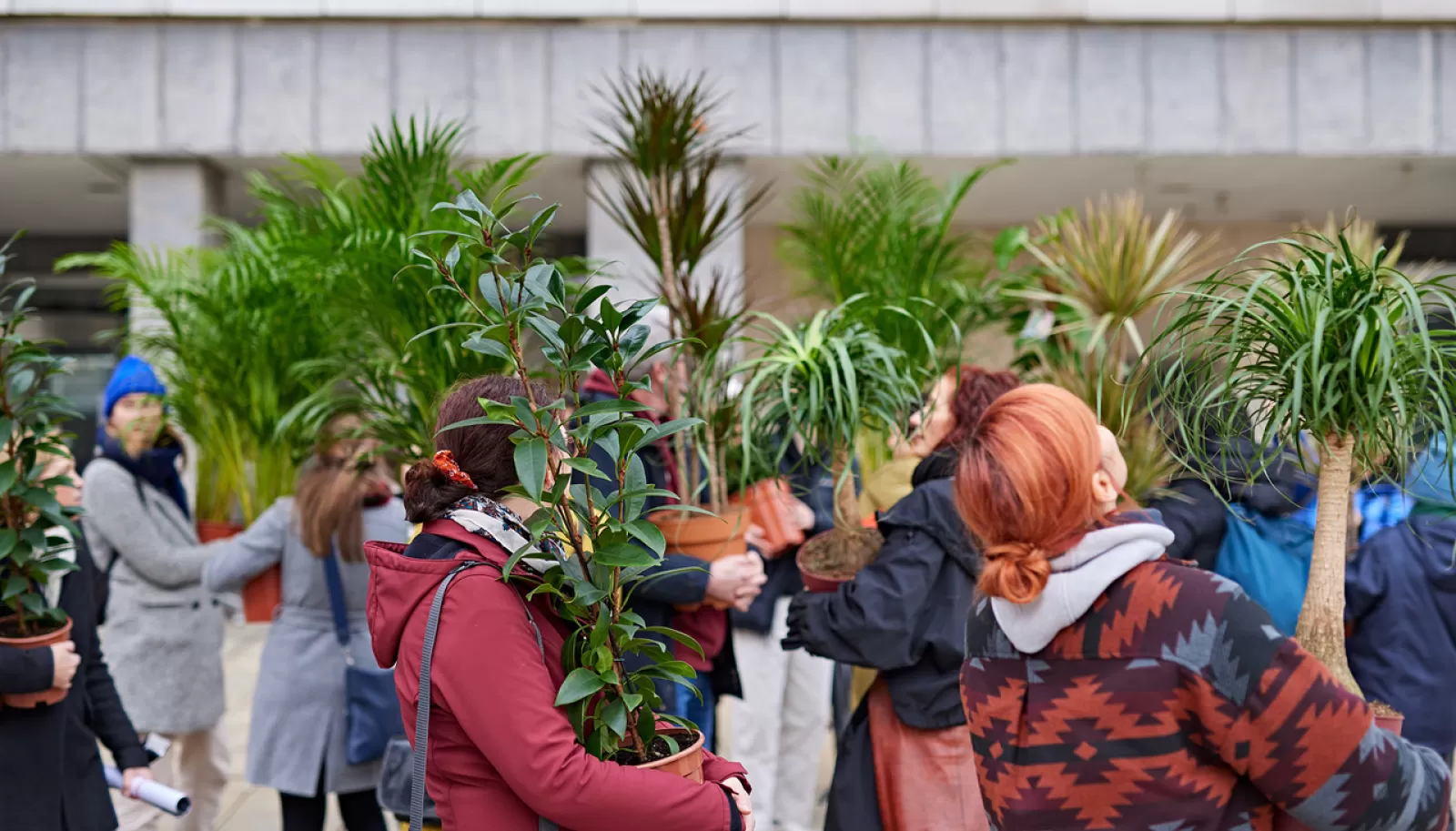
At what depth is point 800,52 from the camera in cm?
939

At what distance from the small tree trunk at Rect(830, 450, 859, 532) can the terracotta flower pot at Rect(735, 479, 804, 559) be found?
0.20m

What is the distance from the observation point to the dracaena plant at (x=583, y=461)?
67.2 inches

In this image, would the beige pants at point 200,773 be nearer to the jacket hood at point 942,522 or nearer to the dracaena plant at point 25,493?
the dracaena plant at point 25,493

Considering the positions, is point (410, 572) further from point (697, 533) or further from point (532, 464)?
point (697, 533)

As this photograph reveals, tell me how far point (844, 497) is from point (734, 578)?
1.35ft

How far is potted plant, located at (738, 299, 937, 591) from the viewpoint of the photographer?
2.83m

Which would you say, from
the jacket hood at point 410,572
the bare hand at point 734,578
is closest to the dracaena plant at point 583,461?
the jacket hood at point 410,572

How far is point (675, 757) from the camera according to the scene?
1804 mm

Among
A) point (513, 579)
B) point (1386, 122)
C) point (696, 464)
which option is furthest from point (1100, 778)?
point (1386, 122)

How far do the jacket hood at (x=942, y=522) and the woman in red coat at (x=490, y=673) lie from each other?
3.40 feet

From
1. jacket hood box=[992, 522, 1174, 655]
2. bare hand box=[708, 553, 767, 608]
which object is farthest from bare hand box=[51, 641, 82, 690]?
jacket hood box=[992, 522, 1174, 655]

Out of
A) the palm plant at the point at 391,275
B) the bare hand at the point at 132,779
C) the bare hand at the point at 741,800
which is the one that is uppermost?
the palm plant at the point at 391,275

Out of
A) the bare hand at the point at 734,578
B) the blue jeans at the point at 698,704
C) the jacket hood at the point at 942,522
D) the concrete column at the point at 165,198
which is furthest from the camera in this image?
the concrete column at the point at 165,198

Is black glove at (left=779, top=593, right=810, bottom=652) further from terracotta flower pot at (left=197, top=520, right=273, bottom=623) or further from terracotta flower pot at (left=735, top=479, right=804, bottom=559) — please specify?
terracotta flower pot at (left=197, top=520, right=273, bottom=623)
